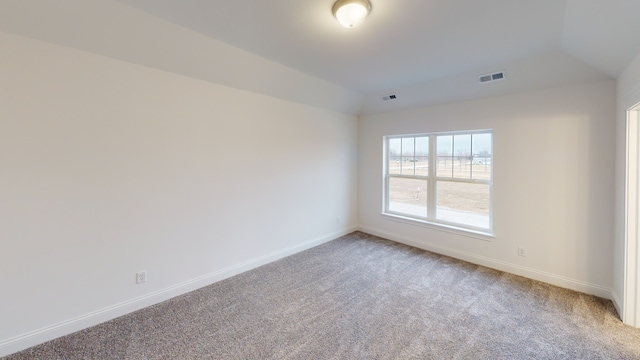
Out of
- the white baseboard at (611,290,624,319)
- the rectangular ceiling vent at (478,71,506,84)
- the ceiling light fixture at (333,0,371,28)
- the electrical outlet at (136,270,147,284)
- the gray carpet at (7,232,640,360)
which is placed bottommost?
the gray carpet at (7,232,640,360)

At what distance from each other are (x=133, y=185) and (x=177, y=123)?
2.47ft

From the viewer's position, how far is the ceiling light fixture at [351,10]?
1.82 meters

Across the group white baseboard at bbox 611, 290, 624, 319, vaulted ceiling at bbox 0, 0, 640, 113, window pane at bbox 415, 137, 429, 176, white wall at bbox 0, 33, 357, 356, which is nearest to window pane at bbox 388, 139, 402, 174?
window pane at bbox 415, 137, 429, 176

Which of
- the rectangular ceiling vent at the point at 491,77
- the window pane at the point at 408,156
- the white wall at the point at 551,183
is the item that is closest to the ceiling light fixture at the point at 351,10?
the rectangular ceiling vent at the point at 491,77

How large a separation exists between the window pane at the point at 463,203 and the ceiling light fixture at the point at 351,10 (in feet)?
9.69

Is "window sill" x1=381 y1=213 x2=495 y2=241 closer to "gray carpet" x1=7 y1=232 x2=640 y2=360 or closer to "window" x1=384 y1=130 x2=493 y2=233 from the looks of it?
"window" x1=384 y1=130 x2=493 y2=233

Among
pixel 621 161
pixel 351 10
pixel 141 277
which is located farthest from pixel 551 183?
pixel 141 277

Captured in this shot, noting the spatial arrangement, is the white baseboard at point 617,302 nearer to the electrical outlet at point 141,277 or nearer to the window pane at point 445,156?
the window pane at point 445,156

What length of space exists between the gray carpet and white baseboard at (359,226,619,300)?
0.45ft

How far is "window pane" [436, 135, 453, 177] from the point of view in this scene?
393 centimetres

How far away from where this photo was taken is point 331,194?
452 centimetres

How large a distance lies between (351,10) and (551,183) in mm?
2989

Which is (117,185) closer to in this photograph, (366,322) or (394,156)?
(366,322)

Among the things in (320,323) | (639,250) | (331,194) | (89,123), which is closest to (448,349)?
(320,323)
